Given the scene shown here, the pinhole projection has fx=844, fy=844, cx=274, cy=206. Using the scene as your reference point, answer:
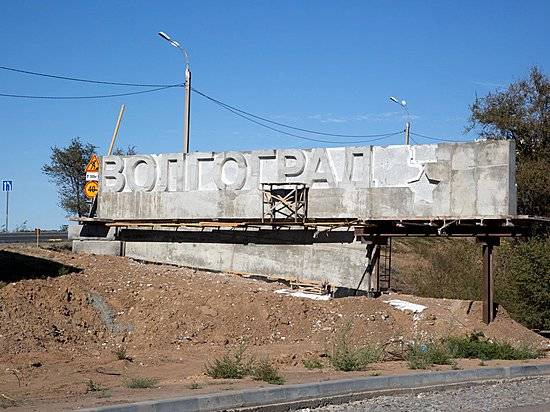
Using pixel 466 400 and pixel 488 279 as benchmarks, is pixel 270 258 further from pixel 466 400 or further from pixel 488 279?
pixel 466 400

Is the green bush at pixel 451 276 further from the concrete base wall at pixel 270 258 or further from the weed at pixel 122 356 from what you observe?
the weed at pixel 122 356

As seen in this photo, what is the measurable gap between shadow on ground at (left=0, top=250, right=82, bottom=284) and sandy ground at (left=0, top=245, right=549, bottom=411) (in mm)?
39

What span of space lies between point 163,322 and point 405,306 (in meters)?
→ 7.97

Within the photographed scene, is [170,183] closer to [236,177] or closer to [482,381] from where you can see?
[236,177]

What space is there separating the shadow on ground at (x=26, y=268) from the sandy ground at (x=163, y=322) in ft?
0.13

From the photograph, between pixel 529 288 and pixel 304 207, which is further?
pixel 529 288

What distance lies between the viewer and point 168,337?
23.1 m

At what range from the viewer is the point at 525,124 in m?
50.1

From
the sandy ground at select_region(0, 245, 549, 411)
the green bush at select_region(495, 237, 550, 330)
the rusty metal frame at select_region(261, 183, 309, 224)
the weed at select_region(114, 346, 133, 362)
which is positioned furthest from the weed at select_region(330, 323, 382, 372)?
the green bush at select_region(495, 237, 550, 330)

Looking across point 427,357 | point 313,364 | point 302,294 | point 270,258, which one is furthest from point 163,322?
point 427,357

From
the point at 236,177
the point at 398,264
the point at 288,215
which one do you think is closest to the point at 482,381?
the point at 288,215

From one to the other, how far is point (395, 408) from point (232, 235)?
59.8ft

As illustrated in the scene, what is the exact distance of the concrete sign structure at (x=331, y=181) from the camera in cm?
2667

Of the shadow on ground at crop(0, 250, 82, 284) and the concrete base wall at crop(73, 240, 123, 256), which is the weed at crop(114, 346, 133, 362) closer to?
the shadow on ground at crop(0, 250, 82, 284)
